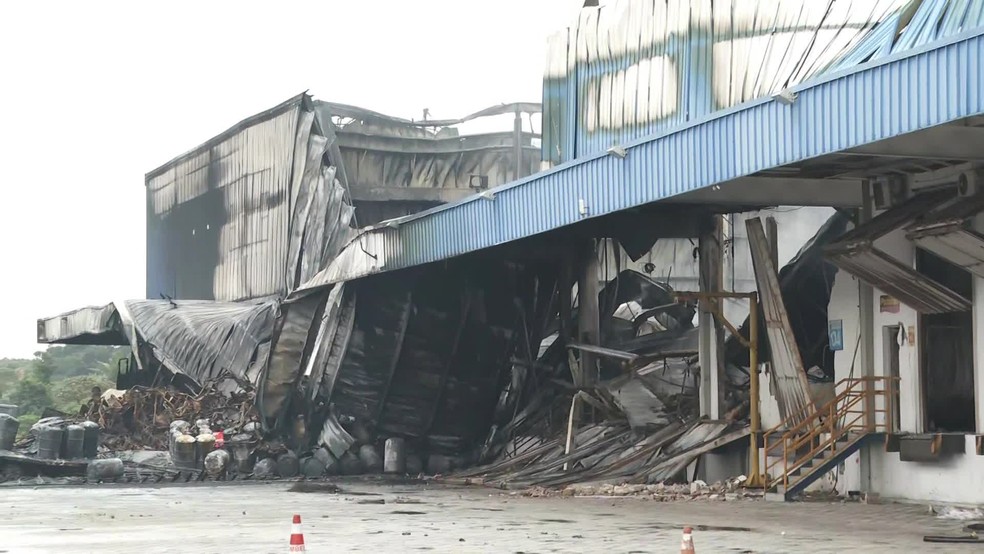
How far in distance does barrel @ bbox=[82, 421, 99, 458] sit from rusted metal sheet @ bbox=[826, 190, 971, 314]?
64.9 ft

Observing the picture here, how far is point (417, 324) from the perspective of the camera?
3338 centimetres

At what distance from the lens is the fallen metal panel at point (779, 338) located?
76.4 feet

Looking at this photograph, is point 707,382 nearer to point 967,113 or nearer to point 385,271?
point 385,271

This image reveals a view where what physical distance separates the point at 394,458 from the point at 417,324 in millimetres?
3390

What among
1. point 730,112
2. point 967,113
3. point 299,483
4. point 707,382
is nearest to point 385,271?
point 299,483

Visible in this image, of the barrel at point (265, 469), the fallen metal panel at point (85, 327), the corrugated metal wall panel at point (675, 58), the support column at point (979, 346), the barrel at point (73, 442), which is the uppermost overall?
the corrugated metal wall panel at point (675, 58)

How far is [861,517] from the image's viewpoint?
18703 mm

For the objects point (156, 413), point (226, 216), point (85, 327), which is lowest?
point (156, 413)

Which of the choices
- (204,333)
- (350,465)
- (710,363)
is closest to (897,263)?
(710,363)

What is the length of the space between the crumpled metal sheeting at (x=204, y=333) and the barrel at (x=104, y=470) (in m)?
9.08

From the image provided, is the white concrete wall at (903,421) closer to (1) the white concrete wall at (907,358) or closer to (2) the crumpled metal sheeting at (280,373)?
(1) the white concrete wall at (907,358)

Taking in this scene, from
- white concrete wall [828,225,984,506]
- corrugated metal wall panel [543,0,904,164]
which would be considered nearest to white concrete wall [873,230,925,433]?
white concrete wall [828,225,984,506]

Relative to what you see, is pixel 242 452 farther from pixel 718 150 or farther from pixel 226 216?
pixel 226 216

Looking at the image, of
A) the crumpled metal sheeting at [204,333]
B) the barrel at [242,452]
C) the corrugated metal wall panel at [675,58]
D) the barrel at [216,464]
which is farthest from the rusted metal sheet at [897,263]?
the crumpled metal sheeting at [204,333]
